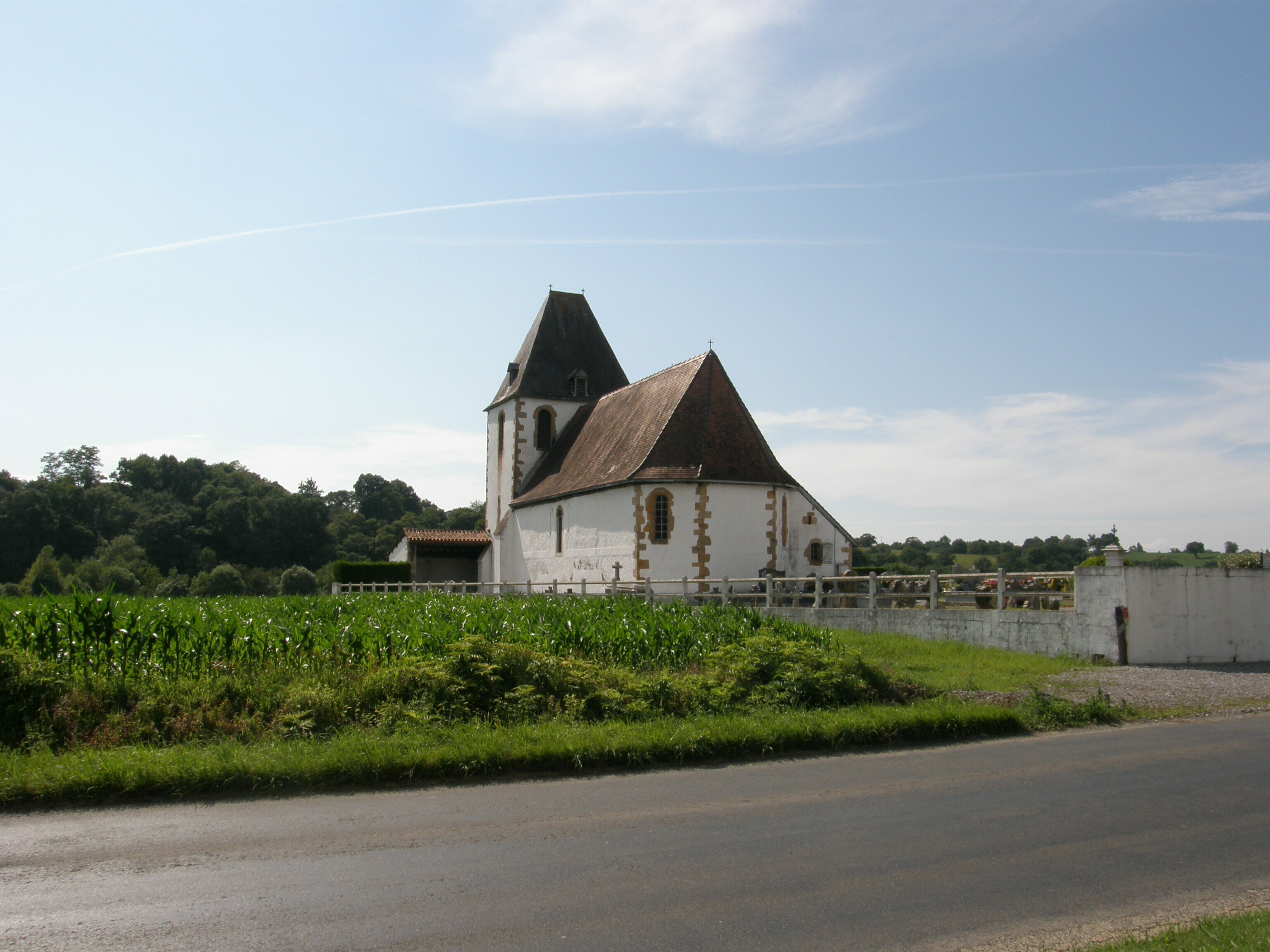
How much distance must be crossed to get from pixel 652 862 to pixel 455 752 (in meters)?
2.85

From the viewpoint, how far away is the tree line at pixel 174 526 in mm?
72812

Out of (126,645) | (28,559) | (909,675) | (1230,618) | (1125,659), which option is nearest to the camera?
(126,645)

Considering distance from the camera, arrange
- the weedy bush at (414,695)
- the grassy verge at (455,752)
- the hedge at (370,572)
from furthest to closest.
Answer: the hedge at (370,572)
the weedy bush at (414,695)
the grassy verge at (455,752)

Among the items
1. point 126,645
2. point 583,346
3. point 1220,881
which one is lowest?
point 1220,881

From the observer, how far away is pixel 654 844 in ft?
19.1

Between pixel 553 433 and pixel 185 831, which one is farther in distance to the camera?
pixel 553 433

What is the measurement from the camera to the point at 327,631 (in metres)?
12.0

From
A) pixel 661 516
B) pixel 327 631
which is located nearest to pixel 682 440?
pixel 661 516

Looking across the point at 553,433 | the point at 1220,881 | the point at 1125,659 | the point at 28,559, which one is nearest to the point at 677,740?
the point at 1220,881

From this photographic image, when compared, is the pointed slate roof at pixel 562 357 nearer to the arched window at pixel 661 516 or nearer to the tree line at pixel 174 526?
the arched window at pixel 661 516

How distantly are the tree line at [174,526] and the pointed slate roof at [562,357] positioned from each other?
2714 centimetres

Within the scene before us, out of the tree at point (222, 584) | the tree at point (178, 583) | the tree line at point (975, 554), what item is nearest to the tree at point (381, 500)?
the tree at point (178, 583)

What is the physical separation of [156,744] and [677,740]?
4660mm

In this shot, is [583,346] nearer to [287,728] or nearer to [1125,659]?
[1125,659]
